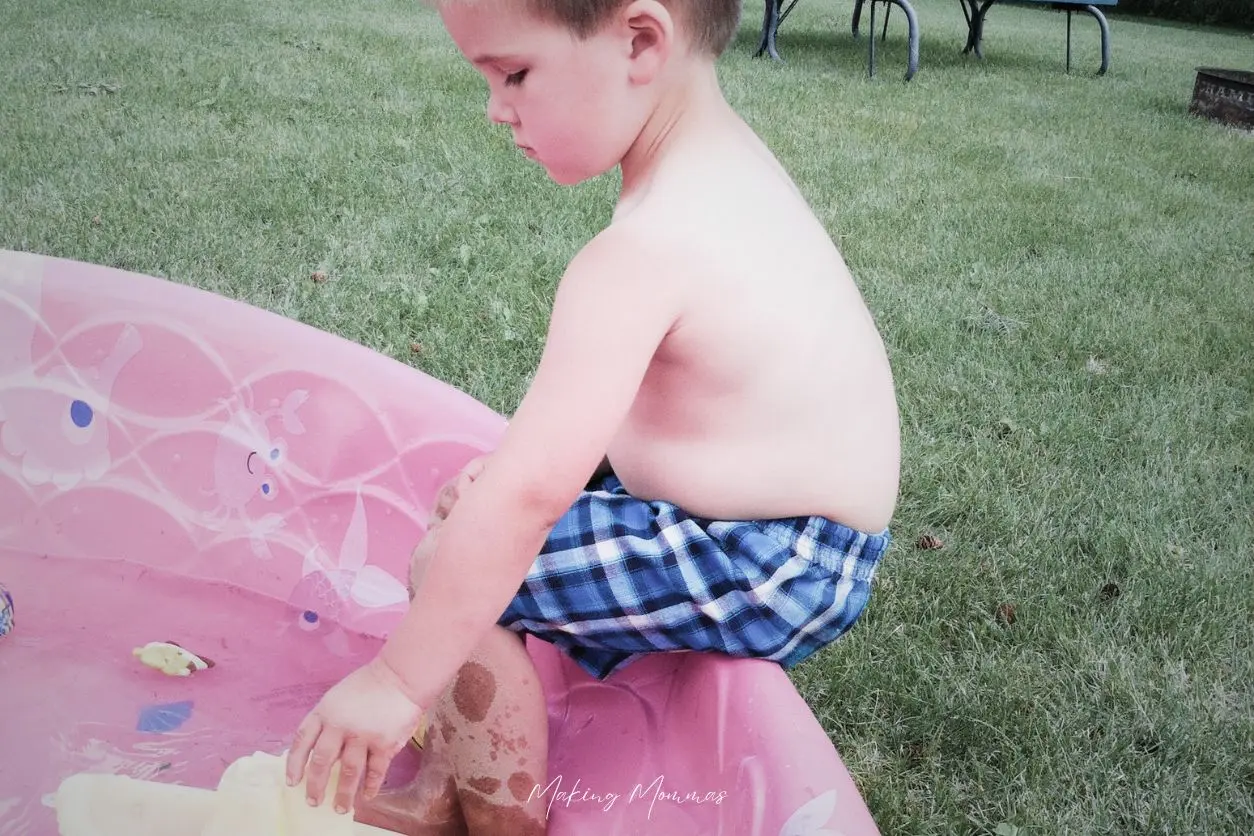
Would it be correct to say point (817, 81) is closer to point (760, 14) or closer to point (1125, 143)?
point (1125, 143)

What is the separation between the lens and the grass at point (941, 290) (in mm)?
1499

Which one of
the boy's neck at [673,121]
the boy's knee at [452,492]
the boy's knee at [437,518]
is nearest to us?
the boy's neck at [673,121]

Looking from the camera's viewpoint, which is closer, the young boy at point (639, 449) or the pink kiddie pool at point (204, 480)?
the young boy at point (639, 449)

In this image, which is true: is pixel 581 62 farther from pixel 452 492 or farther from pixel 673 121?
pixel 452 492

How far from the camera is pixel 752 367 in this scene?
40.6 inches

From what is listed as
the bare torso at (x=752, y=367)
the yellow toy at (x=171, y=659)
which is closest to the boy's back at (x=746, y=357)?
the bare torso at (x=752, y=367)

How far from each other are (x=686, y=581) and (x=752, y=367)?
231mm

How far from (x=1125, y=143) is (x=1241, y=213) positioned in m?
1.14

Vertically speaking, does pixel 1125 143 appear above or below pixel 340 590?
above

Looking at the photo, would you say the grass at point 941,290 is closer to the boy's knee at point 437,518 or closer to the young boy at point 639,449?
the young boy at point 639,449

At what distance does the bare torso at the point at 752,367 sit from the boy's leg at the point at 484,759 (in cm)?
24

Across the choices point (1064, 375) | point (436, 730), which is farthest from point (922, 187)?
point (436, 730)

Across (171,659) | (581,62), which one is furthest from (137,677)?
(581,62)

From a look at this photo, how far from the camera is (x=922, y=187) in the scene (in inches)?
155
